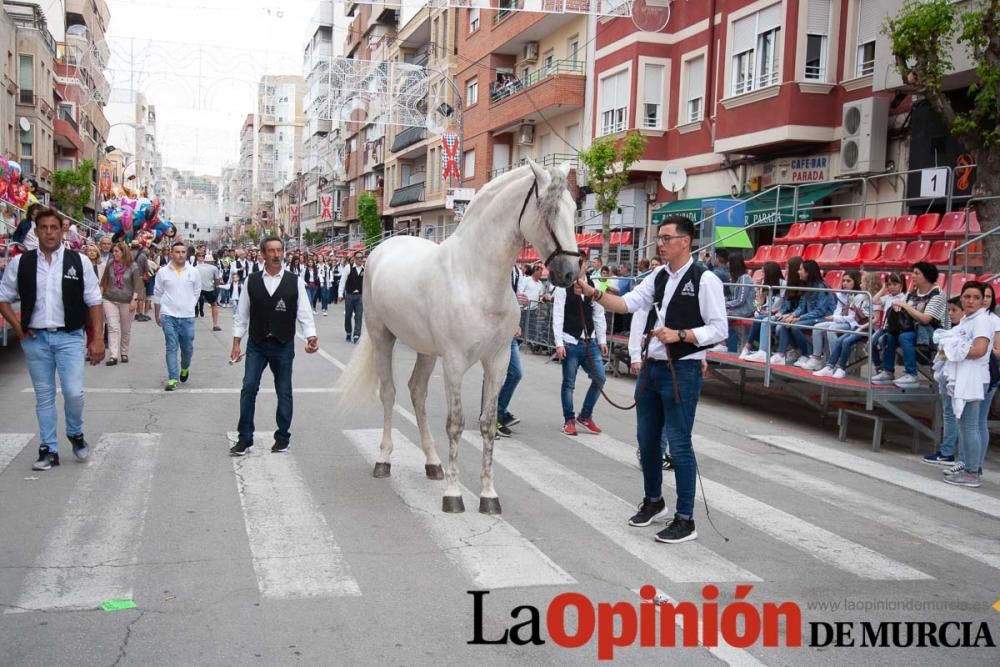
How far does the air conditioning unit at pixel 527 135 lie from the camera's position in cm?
3397

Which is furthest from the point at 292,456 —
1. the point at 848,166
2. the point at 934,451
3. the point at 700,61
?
the point at 700,61

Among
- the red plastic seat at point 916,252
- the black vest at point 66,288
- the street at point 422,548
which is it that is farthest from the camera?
the red plastic seat at point 916,252

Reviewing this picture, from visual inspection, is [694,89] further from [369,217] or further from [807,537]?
[369,217]

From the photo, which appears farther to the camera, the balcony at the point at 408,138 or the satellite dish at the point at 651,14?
the balcony at the point at 408,138

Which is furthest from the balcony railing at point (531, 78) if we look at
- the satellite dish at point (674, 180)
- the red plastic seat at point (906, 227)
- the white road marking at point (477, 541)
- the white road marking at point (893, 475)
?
the white road marking at point (477, 541)

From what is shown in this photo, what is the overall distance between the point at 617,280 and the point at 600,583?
11.2 meters

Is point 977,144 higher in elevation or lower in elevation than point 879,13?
lower

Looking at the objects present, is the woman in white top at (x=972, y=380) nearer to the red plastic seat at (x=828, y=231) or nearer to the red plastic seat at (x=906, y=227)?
the red plastic seat at (x=906, y=227)

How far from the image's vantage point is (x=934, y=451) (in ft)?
31.6

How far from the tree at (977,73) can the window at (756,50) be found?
7.38 m

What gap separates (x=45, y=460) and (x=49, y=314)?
1.22 meters

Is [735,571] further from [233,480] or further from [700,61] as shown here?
[700,61]

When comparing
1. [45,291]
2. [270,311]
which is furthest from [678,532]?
[45,291]

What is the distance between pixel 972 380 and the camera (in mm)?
8055
